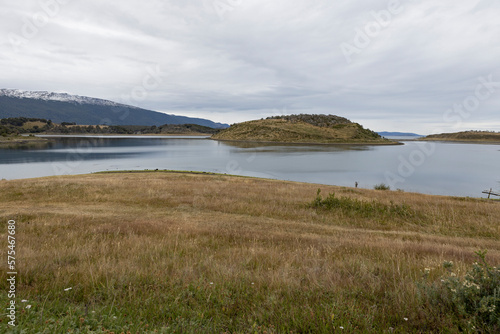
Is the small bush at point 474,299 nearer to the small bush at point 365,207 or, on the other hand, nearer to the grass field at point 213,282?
the grass field at point 213,282

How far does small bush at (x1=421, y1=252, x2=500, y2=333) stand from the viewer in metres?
3.44

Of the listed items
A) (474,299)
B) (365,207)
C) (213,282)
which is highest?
(474,299)

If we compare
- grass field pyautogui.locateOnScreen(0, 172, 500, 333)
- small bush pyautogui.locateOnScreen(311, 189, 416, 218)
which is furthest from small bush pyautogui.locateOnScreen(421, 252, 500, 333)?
small bush pyautogui.locateOnScreen(311, 189, 416, 218)

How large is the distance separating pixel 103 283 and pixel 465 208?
2320cm

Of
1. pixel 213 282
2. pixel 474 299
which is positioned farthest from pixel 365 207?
pixel 213 282

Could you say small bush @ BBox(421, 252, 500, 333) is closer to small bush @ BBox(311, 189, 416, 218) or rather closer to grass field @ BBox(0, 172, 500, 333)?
grass field @ BBox(0, 172, 500, 333)

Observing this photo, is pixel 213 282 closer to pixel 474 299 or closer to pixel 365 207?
pixel 474 299

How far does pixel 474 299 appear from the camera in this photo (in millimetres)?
3762

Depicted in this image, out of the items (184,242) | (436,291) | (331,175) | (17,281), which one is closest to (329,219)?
(184,242)

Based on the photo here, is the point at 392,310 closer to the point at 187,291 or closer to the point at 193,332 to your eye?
the point at 193,332

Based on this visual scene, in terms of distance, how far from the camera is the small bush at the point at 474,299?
11.3ft

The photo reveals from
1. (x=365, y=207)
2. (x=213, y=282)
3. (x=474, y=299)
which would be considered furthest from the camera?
(x=365, y=207)

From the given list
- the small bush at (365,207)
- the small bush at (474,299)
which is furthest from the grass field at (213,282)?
the small bush at (365,207)

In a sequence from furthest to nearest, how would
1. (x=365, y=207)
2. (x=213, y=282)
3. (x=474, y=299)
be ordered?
(x=365, y=207), (x=213, y=282), (x=474, y=299)
